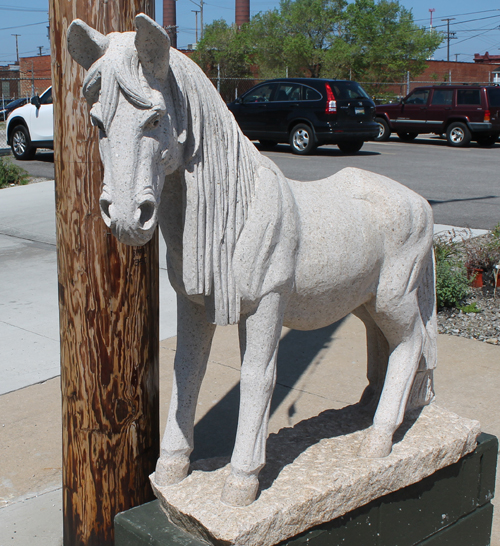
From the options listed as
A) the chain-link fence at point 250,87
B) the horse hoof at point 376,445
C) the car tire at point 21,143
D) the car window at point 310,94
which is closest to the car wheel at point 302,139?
the car window at point 310,94

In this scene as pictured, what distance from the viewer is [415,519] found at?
2.84 m

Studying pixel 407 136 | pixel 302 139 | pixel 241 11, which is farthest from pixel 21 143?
pixel 241 11

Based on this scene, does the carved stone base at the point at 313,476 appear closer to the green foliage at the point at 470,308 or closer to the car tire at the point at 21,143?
the green foliage at the point at 470,308

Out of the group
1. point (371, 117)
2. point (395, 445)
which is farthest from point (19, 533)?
point (371, 117)

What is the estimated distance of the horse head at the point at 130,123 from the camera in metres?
1.80

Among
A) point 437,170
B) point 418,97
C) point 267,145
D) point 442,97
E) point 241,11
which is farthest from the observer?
point 241,11

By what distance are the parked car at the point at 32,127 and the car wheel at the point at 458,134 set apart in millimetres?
11729

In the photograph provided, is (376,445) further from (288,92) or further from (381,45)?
(381,45)

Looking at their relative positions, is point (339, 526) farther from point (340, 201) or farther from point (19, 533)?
point (19, 533)

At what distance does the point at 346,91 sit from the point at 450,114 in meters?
5.42

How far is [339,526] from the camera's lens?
2.56 metres

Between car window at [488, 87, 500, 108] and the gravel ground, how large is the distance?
46.1 feet

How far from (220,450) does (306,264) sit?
6.19 ft

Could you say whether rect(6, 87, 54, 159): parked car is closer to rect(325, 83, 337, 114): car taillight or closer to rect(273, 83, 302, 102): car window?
rect(273, 83, 302, 102): car window
